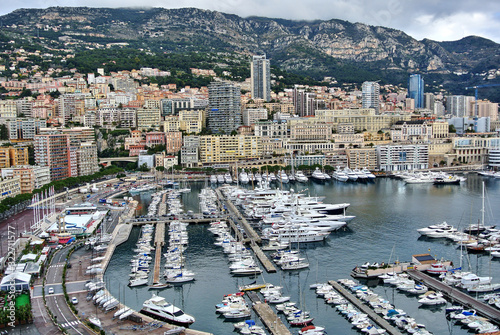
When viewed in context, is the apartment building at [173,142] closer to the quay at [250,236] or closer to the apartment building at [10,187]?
the apartment building at [10,187]

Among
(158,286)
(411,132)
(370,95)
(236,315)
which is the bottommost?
(236,315)

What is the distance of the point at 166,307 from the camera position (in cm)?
1809

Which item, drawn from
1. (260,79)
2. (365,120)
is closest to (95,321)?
(365,120)

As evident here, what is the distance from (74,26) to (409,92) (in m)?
60.6

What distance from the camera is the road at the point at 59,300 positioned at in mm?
16406

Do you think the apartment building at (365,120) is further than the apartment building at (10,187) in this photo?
Yes

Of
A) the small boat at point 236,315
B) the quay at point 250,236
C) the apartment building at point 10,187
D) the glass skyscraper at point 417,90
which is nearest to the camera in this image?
the small boat at point 236,315

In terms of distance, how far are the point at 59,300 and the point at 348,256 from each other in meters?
12.2

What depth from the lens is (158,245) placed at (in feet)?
85.8

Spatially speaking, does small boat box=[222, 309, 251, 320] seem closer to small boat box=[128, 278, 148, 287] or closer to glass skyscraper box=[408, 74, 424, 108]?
small boat box=[128, 278, 148, 287]

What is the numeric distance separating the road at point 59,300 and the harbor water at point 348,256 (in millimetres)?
1818

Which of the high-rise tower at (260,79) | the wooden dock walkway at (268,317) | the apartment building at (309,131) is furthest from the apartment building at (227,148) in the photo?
the wooden dock walkway at (268,317)

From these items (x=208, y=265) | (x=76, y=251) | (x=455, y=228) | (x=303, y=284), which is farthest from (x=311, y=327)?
(x=455, y=228)

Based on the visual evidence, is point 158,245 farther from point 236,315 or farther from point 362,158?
point 362,158
